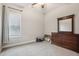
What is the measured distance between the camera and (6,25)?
1996 mm

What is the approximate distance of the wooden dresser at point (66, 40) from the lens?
94.3 inches

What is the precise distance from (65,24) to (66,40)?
61 cm

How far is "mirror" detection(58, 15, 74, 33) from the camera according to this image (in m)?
2.70

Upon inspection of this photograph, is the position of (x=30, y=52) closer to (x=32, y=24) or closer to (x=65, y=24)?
(x=32, y=24)

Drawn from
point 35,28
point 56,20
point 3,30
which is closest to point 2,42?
point 3,30

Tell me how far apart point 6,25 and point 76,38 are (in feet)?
6.75

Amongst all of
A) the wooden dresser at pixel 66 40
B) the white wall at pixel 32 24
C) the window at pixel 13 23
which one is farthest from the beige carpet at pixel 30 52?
the window at pixel 13 23

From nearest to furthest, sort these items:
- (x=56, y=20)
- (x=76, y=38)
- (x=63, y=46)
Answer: (x=76, y=38)
(x=63, y=46)
(x=56, y=20)

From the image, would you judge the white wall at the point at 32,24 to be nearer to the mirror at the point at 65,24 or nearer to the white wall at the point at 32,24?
the white wall at the point at 32,24

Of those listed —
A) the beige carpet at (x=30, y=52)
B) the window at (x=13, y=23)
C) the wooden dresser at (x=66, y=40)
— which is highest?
the window at (x=13, y=23)

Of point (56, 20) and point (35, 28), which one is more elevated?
point (56, 20)

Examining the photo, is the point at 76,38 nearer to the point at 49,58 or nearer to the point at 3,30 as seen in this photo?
the point at 49,58

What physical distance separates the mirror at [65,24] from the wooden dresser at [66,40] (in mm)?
156

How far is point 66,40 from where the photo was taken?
8.80ft
